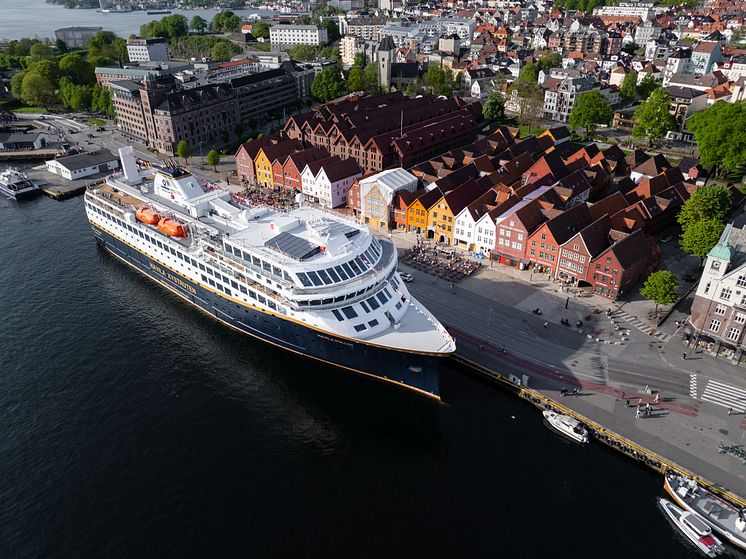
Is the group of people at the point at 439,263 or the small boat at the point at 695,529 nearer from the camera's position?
the small boat at the point at 695,529

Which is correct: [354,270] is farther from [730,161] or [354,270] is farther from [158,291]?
[730,161]

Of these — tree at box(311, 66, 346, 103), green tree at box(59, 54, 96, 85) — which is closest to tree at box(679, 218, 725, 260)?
tree at box(311, 66, 346, 103)

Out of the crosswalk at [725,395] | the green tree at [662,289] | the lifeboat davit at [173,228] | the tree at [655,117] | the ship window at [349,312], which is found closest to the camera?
the crosswalk at [725,395]

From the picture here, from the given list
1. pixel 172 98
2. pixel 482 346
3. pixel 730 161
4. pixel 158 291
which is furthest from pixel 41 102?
pixel 730 161

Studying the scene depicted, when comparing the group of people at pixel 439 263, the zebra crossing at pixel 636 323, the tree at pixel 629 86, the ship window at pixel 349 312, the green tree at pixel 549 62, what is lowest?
the zebra crossing at pixel 636 323

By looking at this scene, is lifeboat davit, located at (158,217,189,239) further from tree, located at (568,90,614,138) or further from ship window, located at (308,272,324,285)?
tree, located at (568,90,614,138)

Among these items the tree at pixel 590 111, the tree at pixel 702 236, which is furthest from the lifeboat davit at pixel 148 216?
the tree at pixel 590 111

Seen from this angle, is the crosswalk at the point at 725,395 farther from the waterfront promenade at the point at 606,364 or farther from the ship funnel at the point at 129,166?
the ship funnel at the point at 129,166
